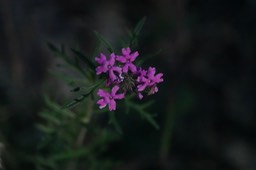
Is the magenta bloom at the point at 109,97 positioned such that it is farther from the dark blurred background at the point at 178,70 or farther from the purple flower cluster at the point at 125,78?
the dark blurred background at the point at 178,70

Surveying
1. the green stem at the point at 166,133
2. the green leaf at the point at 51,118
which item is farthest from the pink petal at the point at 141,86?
the green stem at the point at 166,133

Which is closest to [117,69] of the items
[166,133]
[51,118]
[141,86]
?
[141,86]

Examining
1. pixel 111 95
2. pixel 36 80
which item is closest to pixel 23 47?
pixel 36 80

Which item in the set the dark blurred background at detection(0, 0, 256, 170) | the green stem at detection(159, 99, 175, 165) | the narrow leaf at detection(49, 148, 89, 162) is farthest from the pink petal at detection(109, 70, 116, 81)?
the dark blurred background at detection(0, 0, 256, 170)

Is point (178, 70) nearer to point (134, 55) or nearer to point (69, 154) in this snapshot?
point (69, 154)

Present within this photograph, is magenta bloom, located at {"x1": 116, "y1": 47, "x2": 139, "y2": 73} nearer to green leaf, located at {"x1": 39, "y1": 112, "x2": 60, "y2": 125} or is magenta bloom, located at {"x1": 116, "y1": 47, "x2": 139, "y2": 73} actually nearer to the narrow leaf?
green leaf, located at {"x1": 39, "y1": 112, "x2": 60, "y2": 125}

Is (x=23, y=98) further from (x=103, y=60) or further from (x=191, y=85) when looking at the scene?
(x=103, y=60)

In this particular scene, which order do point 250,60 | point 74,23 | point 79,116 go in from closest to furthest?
1. point 79,116
2. point 250,60
3. point 74,23

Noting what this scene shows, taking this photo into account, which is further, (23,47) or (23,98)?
(23,47)
